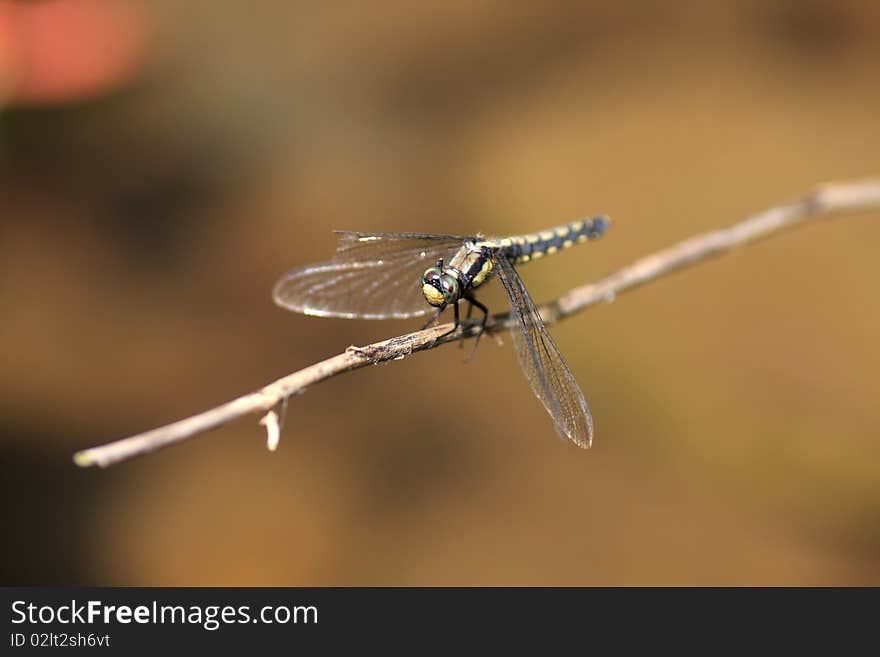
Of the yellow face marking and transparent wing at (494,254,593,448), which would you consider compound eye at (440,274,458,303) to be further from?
transparent wing at (494,254,593,448)

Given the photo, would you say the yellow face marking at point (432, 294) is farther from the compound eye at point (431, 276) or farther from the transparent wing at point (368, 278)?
the transparent wing at point (368, 278)

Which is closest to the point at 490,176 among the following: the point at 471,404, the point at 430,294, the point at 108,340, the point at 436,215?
the point at 436,215

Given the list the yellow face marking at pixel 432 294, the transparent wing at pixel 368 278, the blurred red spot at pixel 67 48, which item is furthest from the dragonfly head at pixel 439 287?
the blurred red spot at pixel 67 48

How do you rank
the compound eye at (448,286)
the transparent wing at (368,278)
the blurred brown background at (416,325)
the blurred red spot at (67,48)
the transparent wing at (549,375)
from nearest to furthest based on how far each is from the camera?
the transparent wing at (549,375)
the compound eye at (448,286)
the transparent wing at (368,278)
the blurred brown background at (416,325)
the blurred red spot at (67,48)

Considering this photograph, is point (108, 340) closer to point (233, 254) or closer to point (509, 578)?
point (233, 254)

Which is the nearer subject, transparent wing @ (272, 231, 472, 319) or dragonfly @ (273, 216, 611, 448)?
dragonfly @ (273, 216, 611, 448)

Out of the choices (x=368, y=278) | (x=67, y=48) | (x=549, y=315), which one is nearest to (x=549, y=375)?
(x=549, y=315)

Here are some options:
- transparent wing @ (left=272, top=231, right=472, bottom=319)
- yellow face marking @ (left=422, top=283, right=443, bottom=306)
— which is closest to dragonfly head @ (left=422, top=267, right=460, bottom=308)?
yellow face marking @ (left=422, top=283, right=443, bottom=306)
